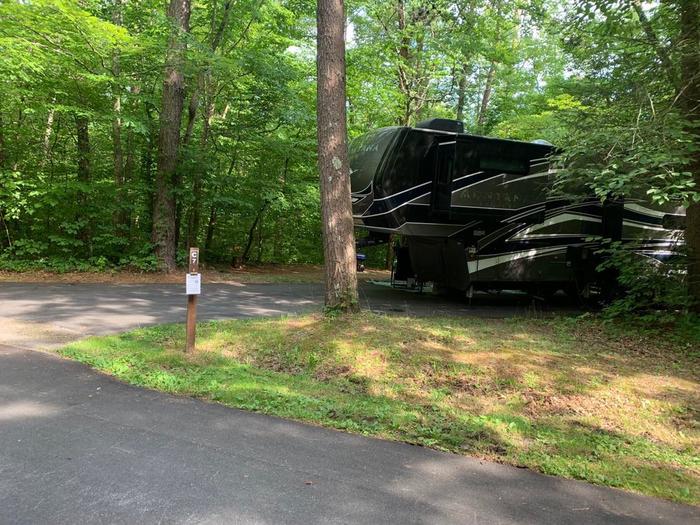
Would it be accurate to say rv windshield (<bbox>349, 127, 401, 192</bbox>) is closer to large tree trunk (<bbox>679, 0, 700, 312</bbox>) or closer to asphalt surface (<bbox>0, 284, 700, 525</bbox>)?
large tree trunk (<bbox>679, 0, 700, 312</bbox>)

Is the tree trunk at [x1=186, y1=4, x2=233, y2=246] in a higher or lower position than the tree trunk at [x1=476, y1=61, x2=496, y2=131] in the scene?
lower

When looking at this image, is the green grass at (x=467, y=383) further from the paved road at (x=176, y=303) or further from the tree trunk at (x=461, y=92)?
the tree trunk at (x=461, y=92)

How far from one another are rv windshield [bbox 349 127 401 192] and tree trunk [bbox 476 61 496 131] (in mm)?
12181

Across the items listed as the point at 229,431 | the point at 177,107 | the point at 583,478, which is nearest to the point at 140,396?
the point at 229,431

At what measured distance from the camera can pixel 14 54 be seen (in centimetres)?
1058

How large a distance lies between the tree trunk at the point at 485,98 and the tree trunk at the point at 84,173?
1504 centimetres

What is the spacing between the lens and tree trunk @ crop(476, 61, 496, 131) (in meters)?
22.2

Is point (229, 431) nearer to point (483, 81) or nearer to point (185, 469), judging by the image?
point (185, 469)

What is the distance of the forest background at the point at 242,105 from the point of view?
7.87 metres

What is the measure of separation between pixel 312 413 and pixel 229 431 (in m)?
0.80

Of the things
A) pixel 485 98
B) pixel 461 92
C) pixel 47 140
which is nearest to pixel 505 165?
pixel 461 92

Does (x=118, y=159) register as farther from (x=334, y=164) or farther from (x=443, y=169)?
(x=334, y=164)

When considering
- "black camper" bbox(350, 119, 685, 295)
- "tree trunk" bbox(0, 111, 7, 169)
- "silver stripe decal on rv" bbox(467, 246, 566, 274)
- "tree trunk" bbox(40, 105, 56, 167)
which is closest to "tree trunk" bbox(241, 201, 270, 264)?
"tree trunk" bbox(40, 105, 56, 167)

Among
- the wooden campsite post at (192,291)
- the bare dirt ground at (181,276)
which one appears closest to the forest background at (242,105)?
the bare dirt ground at (181,276)
